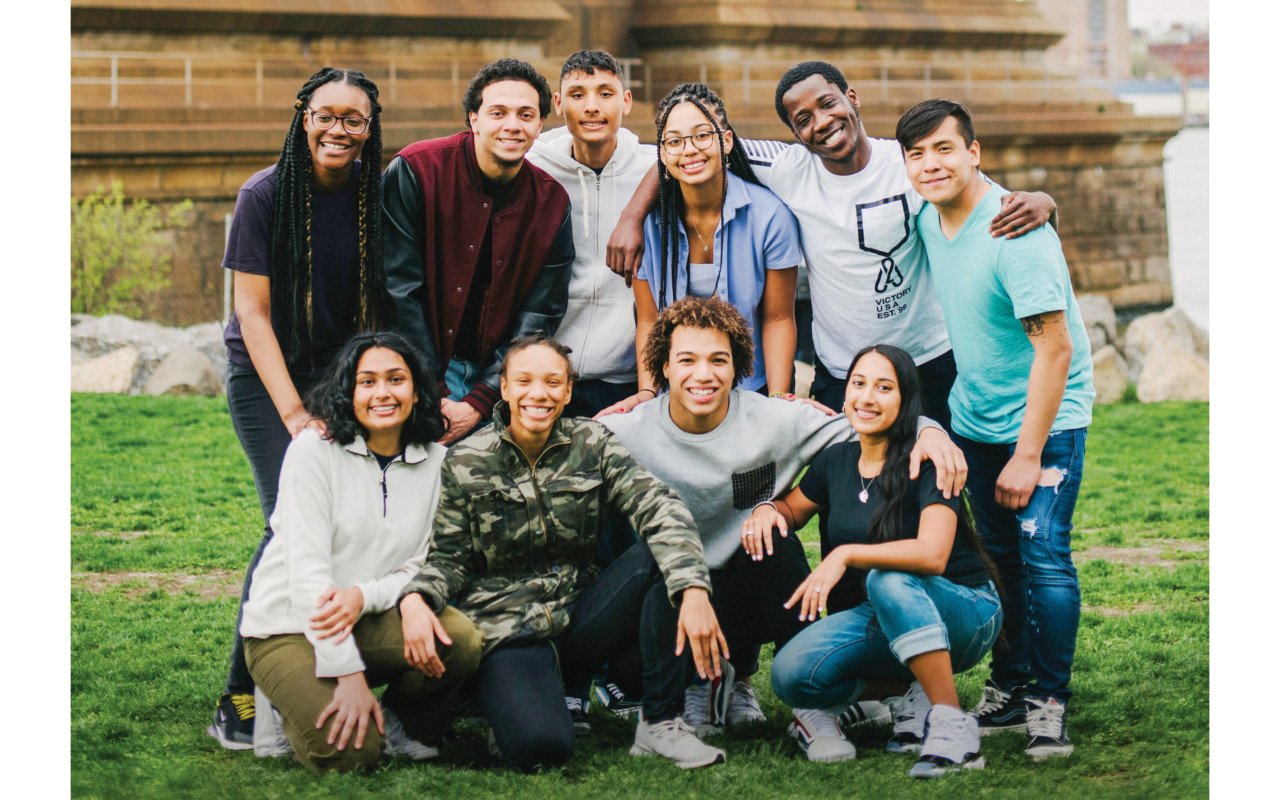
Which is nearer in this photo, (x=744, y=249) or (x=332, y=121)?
(x=332, y=121)

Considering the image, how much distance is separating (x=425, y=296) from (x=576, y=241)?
59cm

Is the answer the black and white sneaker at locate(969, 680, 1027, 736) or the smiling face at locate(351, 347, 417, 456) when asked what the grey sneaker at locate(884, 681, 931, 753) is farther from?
the smiling face at locate(351, 347, 417, 456)

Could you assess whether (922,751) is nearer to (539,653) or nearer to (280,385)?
(539,653)

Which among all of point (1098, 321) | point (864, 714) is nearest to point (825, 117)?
point (864, 714)

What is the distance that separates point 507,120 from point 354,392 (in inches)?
39.7

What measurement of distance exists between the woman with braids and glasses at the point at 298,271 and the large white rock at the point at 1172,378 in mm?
10530

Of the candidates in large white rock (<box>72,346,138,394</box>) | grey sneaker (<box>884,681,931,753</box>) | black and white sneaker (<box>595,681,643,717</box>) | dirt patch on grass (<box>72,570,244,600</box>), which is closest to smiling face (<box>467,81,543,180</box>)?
black and white sneaker (<box>595,681,643,717</box>)

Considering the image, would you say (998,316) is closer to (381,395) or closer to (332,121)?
(381,395)

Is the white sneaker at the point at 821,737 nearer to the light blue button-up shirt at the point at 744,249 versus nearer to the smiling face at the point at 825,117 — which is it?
the light blue button-up shirt at the point at 744,249

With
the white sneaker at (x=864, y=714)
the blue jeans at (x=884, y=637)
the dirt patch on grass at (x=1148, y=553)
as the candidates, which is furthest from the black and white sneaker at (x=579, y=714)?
the dirt patch on grass at (x=1148, y=553)

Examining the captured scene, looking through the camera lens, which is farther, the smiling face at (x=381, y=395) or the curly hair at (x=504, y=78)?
the curly hair at (x=504, y=78)

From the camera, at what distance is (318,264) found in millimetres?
3982

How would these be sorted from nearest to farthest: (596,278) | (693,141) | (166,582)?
(693,141) < (596,278) < (166,582)

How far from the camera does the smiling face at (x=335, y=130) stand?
12.7 ft
